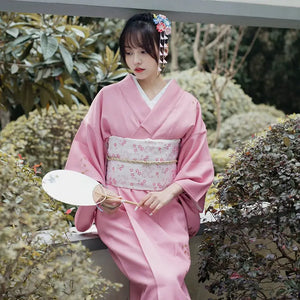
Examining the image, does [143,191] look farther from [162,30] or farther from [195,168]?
[162,30]

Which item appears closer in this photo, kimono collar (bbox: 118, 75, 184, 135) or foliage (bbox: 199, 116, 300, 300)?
foliage (bbox: 199, 116, 300, 300)

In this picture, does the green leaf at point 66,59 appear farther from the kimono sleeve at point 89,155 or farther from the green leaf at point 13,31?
the kimono sleeve at point 89,155

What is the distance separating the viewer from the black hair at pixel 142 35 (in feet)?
8.33

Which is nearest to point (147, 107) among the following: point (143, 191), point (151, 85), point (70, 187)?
point (151, 85)

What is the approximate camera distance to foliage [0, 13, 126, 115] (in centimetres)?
400

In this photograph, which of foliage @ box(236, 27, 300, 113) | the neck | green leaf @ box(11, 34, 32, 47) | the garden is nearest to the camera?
the garden

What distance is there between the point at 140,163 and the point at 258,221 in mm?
579

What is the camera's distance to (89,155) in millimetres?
2584

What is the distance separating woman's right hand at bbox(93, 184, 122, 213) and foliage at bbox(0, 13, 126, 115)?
156 centimetres

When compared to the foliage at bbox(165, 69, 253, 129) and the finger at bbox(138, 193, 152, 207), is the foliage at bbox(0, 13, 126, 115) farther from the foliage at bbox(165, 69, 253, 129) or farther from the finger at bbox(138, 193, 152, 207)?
the foliage at bbox(165, 69, 253, 129)

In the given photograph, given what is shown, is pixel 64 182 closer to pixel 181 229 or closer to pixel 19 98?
pixel 181 229

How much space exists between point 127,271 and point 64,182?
467 millimetres

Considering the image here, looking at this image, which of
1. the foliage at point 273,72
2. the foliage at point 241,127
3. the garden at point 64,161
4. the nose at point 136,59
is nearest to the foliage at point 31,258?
the garden at point 64,161

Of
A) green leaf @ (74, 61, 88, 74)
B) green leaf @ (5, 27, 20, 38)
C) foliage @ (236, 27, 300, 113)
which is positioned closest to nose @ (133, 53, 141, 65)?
green leaf @ (74, 61, 88, 74)
